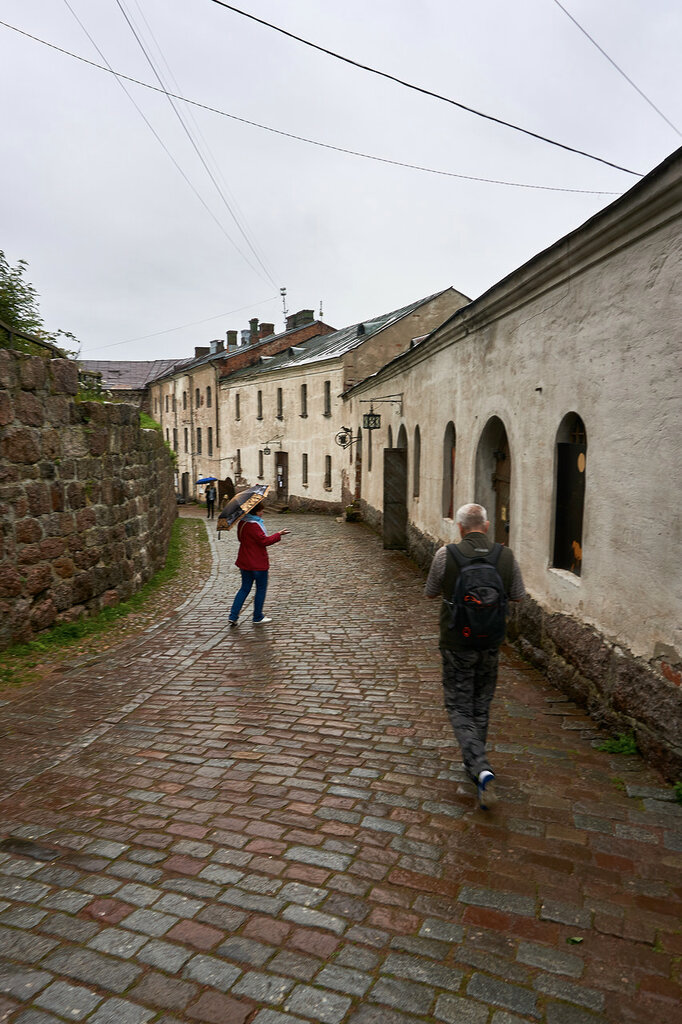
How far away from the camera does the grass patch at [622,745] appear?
4.57 metres

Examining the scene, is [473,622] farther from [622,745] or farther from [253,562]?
[253,562]

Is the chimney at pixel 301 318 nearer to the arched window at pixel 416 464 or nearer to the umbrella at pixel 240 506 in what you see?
the arched window at pixel 416 464

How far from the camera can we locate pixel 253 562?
27.8ft

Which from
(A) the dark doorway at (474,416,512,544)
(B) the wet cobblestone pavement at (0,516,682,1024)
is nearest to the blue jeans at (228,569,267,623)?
(B) the wet cobblestone pavement at (0,516,682,1024)

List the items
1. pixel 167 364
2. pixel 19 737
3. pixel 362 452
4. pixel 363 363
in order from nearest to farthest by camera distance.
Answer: pixel 19 737 < pixel 362 452 < pixel 363 363 < pixel 167 364

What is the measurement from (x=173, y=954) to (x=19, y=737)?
9.09ft

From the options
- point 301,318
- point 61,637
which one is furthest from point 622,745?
point 301,318

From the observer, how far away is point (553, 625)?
20.3 ft

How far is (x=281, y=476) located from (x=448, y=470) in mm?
23028

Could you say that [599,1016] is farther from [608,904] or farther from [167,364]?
[167,364]

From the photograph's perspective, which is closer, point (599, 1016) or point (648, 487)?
point (599, 1016)

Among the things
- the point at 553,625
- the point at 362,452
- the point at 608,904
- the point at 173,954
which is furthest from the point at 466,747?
the point at 362,452

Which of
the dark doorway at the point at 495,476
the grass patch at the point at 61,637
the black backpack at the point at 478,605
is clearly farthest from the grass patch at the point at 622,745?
the grass patch at the point at 61,637

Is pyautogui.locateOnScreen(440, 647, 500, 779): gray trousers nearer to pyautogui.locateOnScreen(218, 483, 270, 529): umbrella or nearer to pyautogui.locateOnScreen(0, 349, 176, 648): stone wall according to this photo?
pyautogui.locateOnScreen(0, 349, 176, 648): stone wall
